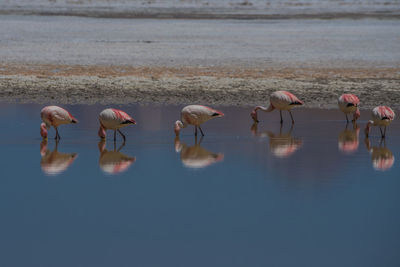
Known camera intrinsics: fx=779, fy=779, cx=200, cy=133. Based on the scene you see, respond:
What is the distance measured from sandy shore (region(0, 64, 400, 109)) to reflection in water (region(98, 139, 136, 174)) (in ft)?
16.4

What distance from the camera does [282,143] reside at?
10.5 m

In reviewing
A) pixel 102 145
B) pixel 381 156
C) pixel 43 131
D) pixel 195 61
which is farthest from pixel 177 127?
pixel 195 61

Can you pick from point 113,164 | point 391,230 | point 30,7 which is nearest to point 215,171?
point 113,164

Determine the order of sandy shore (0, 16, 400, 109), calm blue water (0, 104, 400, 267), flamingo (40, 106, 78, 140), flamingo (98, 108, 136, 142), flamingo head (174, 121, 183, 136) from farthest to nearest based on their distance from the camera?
sandy shore (0, 16, 400, 109)
flamingo head (174, 121, 183, 136)
flamingo (40, 106, 78, 140)
flamingo (98, 108, 136, 142)
calm blue water (0, 104, 400, 267)

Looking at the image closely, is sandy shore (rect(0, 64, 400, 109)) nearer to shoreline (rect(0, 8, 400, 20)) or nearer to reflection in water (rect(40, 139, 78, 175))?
reflection in water (rect(40, 139, 78, 175))

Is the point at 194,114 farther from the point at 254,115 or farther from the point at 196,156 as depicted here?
the point at 254,115

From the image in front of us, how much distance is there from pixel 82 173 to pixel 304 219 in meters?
2.83

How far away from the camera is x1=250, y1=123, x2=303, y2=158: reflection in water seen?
9.77 meters

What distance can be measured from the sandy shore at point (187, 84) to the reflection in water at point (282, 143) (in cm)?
326

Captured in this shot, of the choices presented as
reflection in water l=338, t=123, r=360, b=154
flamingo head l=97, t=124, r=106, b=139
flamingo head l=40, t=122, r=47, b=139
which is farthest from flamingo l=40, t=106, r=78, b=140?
reflection in water l=338, t=123, r=360, b=154

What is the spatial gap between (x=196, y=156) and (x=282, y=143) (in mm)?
1560

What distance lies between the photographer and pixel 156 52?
22406 mm

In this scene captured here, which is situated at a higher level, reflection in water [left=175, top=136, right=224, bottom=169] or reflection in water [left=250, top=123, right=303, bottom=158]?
reflection in water [left=175, top=136, right=224, bottom=169]

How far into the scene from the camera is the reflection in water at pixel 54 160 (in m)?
8.58
